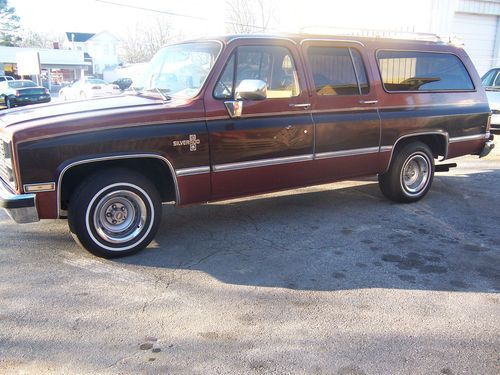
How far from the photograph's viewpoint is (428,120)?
20.0ft

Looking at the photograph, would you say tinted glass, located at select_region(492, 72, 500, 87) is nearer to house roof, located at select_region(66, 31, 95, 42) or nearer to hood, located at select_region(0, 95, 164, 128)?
hood, located at select_region(0, 95, 164, 128)

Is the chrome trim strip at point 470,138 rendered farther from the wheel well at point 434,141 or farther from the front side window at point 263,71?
the front side window at point 263,71

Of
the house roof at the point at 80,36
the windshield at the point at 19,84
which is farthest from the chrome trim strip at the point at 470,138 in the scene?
the house roof at the point at 80,36

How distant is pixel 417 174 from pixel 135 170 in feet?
13.0

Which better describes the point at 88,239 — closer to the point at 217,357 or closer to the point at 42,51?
the point at 217,357

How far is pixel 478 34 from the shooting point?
16.3 m

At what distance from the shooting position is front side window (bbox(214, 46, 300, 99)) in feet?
15.4

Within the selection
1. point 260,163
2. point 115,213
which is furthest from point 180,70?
point 115,213

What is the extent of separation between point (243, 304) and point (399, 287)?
133 centimetres

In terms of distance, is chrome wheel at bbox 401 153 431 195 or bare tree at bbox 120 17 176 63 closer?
chrome wheel at bbox 401 153 431 195

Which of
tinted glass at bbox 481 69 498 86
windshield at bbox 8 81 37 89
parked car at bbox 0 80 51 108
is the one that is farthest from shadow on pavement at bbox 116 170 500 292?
windshield at bbox 8 81 37 89

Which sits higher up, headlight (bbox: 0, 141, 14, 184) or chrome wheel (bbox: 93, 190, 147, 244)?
headlight (bbox: 0, 141, 14, 184)

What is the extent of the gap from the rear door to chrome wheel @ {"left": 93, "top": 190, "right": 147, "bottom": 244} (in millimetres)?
2095

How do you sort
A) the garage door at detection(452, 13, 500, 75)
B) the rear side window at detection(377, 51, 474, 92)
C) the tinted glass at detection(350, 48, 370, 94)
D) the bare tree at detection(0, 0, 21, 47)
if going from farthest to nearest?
the bare tree at detection(0, 0, 21, 47) < the garage door at detection(452, 13, 500, 75) < the rear side window at detection(377, 51, 474, 92) < the tinted glass at detection(350, 48, 370, 94)
